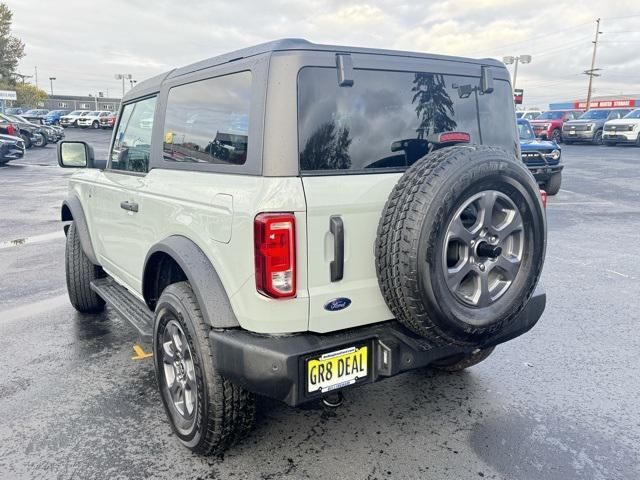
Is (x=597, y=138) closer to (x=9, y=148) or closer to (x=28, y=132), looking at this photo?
(x=9, y=148)

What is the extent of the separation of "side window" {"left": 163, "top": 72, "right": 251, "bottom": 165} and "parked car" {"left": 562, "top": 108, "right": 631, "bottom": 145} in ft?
91.8

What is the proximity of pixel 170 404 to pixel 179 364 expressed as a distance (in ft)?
0.83

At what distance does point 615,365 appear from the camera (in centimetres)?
371

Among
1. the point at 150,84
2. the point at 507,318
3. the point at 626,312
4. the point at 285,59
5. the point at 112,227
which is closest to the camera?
the point at 285,59

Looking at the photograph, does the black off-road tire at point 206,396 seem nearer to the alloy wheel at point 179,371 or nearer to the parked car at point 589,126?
the alloy wheel at point 179,371

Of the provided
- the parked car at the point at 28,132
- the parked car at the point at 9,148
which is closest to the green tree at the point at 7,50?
the parked car at the point at 28,132

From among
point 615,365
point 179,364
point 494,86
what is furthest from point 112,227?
point 615,365

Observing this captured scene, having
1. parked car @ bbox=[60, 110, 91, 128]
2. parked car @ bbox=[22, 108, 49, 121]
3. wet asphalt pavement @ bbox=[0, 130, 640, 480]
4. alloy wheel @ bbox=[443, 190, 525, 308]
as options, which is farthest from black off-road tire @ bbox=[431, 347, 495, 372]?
parked car @ bbox=[60, 110, 91, 128]

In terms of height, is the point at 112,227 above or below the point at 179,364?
above

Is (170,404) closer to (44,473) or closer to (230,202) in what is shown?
(44,473)

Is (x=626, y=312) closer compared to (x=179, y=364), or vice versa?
(x=179, y=364)

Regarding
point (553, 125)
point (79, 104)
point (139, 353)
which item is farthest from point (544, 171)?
point (79, 104)

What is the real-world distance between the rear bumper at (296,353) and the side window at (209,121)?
2.69 feet

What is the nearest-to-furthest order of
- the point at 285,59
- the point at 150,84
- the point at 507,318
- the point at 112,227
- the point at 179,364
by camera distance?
the point at 285,59, the point at 507,318, the point at 179,364, the point at 150,84, the point at 112,227
